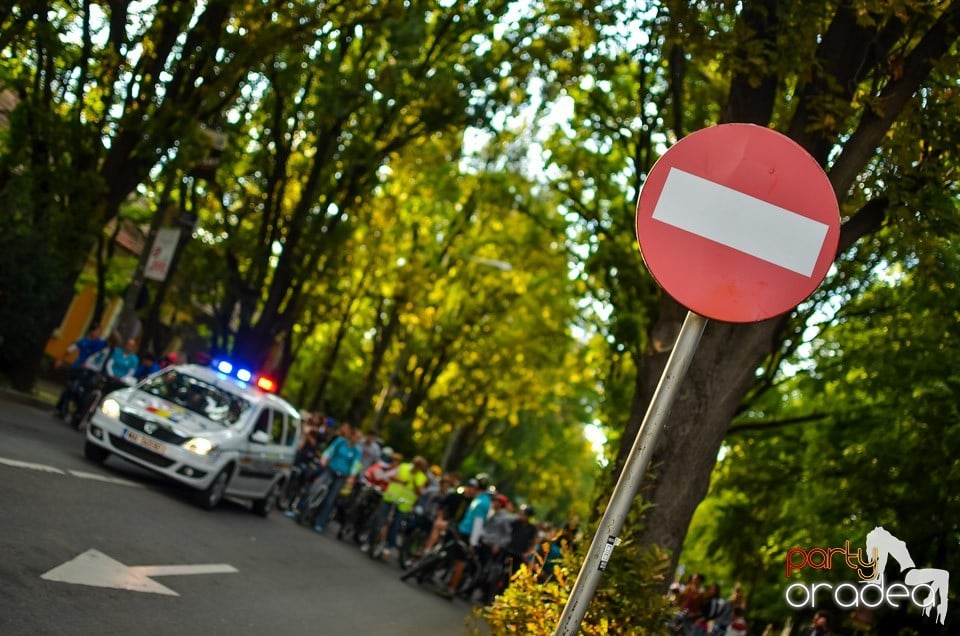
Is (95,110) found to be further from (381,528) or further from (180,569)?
(180,569)

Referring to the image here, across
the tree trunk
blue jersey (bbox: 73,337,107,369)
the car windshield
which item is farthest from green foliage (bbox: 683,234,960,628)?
blue jersey (bbox: 73,337,107,369)

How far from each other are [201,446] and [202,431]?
29 cm

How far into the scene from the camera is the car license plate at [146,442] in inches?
607

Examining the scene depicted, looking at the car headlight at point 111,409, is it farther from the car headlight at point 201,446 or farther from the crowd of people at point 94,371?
the crowd of people at point 94,371

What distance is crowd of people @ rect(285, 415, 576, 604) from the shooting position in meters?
19.7

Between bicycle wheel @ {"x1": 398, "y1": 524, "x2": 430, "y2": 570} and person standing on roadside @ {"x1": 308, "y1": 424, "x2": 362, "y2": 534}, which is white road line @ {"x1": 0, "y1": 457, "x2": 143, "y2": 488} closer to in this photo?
person standing on roadside @ {"x1": 308, "y1": 424, "x2": 362, "y2": 534}

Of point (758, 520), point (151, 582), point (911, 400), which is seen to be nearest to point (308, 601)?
point (151, 582)

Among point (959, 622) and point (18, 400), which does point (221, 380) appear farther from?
point (959, 622)

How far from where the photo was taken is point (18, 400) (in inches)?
821

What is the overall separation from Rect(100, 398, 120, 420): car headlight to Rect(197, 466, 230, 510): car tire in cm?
146

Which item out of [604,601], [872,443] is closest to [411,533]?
[872,443]

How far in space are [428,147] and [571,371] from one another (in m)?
14.9

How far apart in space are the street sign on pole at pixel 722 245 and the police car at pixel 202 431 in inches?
461

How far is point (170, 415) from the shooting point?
1579 cm
